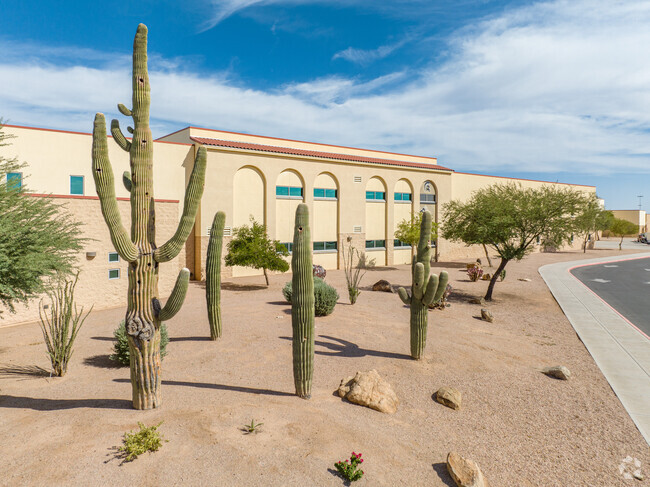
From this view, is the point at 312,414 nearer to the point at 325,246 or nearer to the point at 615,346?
the point at 615,346

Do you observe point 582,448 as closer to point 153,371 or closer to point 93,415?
point 153,371

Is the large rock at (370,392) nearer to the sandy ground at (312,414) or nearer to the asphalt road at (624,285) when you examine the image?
the sandy ground at (312,414)

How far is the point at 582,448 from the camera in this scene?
7.49 m

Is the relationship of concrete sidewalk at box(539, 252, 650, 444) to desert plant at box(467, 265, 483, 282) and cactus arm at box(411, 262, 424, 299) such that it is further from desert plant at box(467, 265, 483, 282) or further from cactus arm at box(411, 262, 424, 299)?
cactus arm at box(411, 262, 424, 299)

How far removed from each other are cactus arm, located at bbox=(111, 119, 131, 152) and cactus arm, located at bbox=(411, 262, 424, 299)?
7.16 meters

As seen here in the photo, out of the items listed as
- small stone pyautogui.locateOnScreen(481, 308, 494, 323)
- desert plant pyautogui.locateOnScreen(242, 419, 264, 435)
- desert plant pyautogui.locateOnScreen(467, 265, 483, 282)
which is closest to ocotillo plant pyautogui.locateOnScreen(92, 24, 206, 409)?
desert plant pyautogui.locateOnScreen(242, 419, 264, 435)

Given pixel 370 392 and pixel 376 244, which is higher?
pixel 376 244

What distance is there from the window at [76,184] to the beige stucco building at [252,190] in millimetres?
47

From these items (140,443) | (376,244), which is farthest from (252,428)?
(376,244)

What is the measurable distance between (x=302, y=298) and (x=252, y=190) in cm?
2149

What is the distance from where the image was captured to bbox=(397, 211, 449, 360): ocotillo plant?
1040cm

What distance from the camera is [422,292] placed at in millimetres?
10703

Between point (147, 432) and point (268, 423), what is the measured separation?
6.26ft

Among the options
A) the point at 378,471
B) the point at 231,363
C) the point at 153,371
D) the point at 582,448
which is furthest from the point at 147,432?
the point at 582,448
